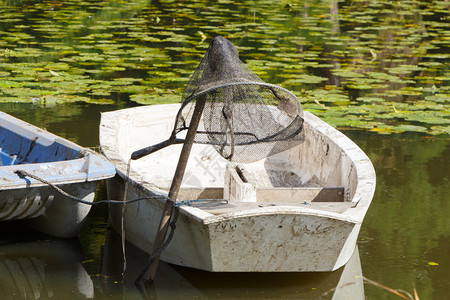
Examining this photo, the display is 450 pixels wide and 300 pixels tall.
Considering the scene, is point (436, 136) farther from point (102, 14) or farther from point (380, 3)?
point (380, 3)

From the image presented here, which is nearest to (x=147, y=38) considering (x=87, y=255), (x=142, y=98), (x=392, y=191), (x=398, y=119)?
(x=142, y=98)

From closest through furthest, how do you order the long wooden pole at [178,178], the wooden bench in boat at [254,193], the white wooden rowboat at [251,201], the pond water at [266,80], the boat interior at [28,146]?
1. the white wooden rowboat at [251,201]
2. the long wooden pole at [178,178]
3. the pond water at [266,80]
4. the wooden bench in boat at [254,193]
5. the boat interior at [28,146]

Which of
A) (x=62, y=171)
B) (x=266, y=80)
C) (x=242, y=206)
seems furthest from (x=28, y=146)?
(x=266, y=80)

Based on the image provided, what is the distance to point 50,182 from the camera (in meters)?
3.89

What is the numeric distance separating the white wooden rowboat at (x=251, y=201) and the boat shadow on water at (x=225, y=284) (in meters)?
0.11

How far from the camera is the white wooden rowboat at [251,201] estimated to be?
3.59 metres

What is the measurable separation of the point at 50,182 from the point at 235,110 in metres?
0.96

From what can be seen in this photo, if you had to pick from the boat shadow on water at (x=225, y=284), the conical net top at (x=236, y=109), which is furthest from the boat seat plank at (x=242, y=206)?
the boat shadow on water at (x=225, y=284)

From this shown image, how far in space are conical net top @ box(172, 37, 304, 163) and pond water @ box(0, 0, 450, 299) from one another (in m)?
0.65

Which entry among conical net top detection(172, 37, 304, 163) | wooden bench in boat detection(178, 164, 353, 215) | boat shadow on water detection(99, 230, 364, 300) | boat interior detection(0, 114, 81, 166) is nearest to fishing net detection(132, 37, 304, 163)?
conical net top detection(172, 37, 304, 163)

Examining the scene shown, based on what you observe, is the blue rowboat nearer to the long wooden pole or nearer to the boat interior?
the boat interior

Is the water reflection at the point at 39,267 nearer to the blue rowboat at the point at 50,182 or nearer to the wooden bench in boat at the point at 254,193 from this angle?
the blue rowboat at the point at 50,182

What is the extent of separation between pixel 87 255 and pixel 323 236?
53.0 inches

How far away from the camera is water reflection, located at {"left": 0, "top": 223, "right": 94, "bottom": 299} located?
12.7ft
